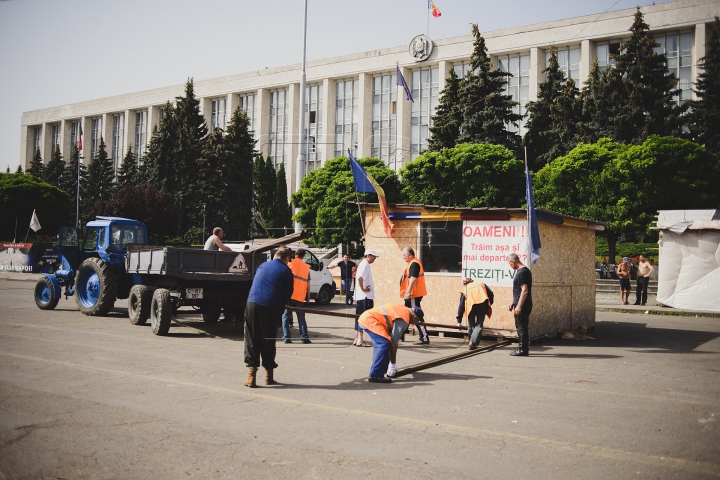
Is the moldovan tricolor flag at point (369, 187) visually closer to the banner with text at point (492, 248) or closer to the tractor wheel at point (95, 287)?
the banner with text at point (492, 248)

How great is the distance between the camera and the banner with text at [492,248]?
13445mm

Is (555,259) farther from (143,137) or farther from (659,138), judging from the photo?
(143,137)

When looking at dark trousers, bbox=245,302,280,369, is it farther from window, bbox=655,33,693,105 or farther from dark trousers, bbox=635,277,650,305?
window, bbox=655,33,693,105

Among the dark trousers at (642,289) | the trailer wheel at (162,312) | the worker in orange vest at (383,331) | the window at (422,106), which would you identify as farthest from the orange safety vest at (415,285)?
the window at (422,106)

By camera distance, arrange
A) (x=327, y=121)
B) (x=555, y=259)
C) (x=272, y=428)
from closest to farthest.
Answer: (x=272, y=428)
(x=555, y=259)
(x=327, y=121)

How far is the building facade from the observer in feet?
189

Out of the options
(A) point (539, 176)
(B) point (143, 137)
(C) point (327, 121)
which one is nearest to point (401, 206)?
(A) point (539, 176)

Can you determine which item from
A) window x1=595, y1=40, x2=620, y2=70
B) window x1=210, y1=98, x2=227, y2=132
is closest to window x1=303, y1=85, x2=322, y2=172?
window x1=210, y1=98, x2=227, y2=132

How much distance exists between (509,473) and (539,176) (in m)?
39.2

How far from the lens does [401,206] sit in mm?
14773

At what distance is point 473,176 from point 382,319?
3263 cm

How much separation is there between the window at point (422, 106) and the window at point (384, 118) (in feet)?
7.43

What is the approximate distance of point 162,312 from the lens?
13.1 m

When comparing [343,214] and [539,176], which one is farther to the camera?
[343,214]
